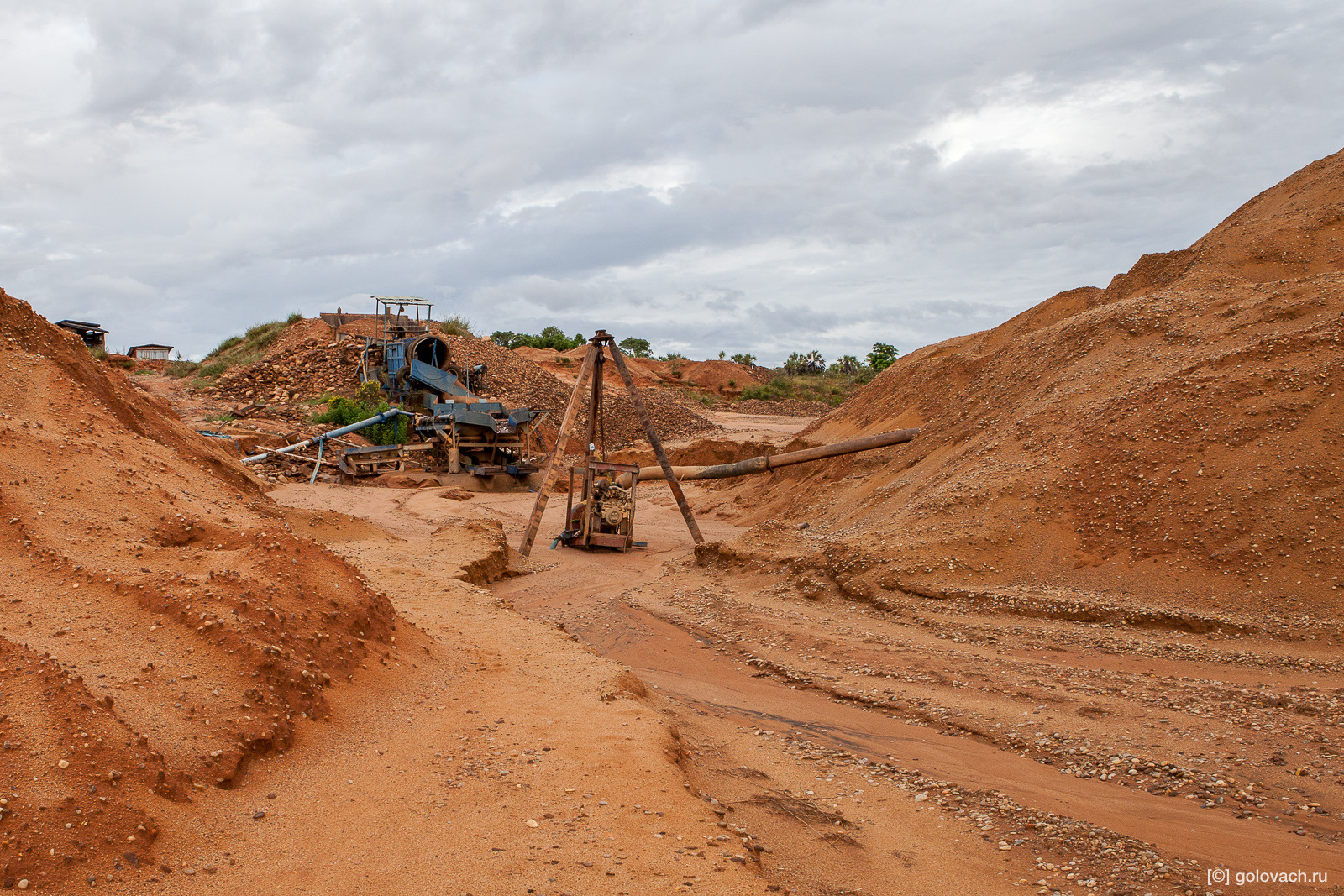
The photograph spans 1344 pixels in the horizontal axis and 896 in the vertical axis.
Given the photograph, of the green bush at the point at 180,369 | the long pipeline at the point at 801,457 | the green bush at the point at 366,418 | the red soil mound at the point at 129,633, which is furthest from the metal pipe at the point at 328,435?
the green bush at the point at 180,369

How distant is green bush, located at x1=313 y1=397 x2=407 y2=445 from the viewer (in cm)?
2278

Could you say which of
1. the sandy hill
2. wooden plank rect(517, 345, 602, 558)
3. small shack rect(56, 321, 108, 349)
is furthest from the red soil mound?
small shack rect(56, 321, 108, 349)

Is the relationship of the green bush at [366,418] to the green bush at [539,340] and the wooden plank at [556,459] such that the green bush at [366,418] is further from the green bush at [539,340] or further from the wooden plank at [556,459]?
the green bush at [539,340]

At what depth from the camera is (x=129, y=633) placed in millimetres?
4516

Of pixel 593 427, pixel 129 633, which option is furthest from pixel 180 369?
pixel 129 633

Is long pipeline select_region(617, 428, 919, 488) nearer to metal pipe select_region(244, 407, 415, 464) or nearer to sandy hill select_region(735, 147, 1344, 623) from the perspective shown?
sandy hill select_region(735, 147, 1344, 623)

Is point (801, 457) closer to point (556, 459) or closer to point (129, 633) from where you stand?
point (556, 459)

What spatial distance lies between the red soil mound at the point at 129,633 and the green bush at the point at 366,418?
15.0m

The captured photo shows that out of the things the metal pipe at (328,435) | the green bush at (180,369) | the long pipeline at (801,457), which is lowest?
the long pipeline at (801,457)

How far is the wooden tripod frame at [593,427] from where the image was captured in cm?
1211

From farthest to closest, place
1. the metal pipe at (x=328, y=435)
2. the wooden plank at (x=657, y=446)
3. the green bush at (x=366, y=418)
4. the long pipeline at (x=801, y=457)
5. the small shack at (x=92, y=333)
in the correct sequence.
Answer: the small shack at (x=92, y=333), the green bush at (x=366, y=418), the metal pipe at (x=328, y=435), the long pipeline at (x=801, y=457), the wooden plank at (x=657, y=446)

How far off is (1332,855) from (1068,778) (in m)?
1.18

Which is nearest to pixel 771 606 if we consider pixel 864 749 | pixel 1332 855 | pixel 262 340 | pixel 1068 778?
pixel 864 749

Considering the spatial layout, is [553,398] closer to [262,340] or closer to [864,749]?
[262,340]
